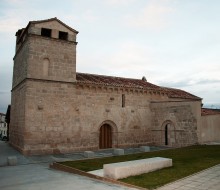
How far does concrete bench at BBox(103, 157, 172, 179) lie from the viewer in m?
9.84

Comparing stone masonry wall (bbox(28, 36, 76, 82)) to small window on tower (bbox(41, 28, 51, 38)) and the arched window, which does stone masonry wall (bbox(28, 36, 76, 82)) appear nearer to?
the arched window

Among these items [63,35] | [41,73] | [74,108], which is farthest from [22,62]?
[74,108]

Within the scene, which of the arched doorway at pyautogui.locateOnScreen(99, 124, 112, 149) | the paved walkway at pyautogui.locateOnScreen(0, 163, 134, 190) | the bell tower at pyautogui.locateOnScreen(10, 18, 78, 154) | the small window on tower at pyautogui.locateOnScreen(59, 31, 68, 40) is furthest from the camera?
the arched doorway at pyautogui.locateOnScreen(99, 124, 112, 149)

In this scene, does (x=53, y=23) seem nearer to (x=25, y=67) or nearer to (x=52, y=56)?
(x=52, y=56)

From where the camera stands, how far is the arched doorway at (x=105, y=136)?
2202 centimetres

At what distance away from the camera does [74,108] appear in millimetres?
20391

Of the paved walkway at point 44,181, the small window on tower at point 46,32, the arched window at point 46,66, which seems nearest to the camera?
the paved walkway at point 44,181

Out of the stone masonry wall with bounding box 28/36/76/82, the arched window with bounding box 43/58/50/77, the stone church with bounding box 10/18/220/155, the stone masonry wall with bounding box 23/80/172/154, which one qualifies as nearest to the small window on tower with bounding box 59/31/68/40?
the stone church with bounding box 10/18/220/155

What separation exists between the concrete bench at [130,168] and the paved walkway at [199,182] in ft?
6.41

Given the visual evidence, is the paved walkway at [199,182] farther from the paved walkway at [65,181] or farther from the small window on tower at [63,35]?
the small window on tower at [63,35]

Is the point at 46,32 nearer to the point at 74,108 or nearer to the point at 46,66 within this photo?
the point at 46,66

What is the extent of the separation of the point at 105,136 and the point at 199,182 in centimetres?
1395

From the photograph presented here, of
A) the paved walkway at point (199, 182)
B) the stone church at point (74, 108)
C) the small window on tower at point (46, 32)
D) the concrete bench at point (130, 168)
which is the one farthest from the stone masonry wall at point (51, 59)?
the paved walkway at point (199, 182)

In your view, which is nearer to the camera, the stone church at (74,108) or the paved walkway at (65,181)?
the paved walkway at (65,181)
